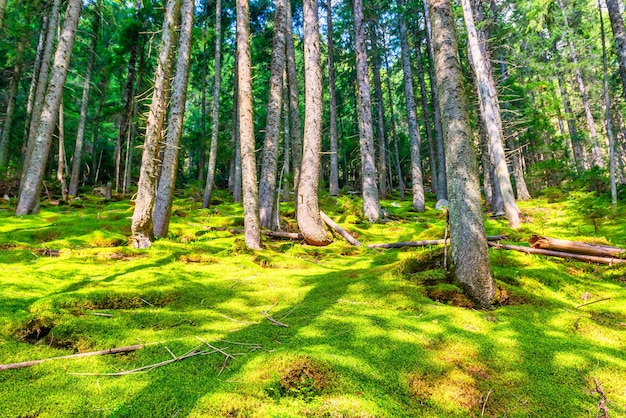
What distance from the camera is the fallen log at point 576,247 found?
4.62 m

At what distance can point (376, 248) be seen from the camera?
742cm

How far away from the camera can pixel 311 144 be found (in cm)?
810

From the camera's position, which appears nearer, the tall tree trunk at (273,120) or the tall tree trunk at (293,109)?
the tall tree trunk at (273,120)

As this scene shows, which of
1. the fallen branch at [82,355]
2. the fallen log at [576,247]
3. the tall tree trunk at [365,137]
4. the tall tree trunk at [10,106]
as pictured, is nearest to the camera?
the fallen branch at [82,355]

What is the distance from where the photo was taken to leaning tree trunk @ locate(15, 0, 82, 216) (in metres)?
9.03

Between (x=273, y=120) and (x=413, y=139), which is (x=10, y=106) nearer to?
(x=273, y=120)

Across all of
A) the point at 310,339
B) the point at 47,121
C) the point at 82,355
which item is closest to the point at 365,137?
the point at 47,121

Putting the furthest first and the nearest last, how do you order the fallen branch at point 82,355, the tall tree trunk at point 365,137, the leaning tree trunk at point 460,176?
1. the tall tree trunk at point 365,137
2. the leaning tree trunk at point 460,176
3. the fallen branch at point 82,355

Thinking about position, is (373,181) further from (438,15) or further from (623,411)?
(623,411)

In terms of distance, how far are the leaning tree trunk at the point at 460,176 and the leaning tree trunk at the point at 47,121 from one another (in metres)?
10.2

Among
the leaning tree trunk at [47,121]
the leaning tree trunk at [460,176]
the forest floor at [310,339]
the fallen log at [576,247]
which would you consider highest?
the leaning tree trunk at [47,121]

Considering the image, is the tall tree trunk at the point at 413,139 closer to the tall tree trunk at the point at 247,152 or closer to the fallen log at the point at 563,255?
the fallen log at the point at 563,255

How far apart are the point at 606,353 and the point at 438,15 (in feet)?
12.1

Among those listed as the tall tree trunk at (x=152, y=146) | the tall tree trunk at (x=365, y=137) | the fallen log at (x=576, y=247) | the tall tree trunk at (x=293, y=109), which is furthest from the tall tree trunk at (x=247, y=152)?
the tall tree trunk at (x=365, y=137)
